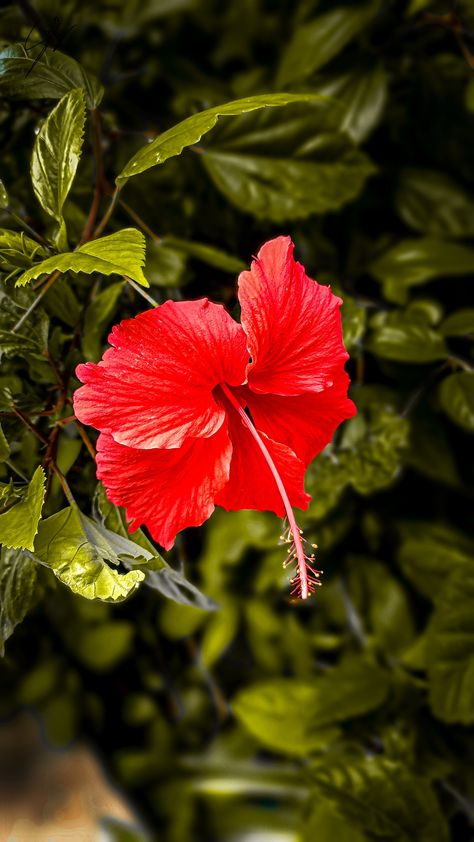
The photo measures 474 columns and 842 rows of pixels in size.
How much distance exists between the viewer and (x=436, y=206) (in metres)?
0.83

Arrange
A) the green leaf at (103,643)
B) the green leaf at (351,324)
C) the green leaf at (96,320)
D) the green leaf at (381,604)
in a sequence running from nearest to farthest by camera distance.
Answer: the green leaf at (96,320) → the green leaf at (351,324) → the green leaf at (381,604) → the green leaf at (103,643)

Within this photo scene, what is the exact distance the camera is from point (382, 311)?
0.71m

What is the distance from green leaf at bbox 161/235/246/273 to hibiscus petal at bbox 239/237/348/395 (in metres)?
0.15

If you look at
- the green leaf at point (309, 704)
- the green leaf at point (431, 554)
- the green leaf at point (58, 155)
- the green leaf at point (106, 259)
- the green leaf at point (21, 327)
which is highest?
the green leaf at point (58, 155)

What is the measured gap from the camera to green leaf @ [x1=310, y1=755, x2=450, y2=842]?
0.68 m

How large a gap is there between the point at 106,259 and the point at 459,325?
0.41m

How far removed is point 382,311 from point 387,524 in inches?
11.9

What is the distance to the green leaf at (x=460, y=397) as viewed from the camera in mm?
644

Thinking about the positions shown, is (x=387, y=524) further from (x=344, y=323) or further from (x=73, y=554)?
(x=73, y=554)

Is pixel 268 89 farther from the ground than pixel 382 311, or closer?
farther from the ground

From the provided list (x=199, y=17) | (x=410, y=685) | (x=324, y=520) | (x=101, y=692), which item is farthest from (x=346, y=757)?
(x=199, y=17)

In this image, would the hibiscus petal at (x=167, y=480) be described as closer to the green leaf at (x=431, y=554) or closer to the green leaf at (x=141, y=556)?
the green leaf at (x=141, y=556)

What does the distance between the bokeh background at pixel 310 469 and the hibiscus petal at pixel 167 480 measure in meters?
0.09

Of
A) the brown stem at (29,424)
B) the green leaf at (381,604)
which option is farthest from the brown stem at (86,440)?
the green leaf at (381,604)
